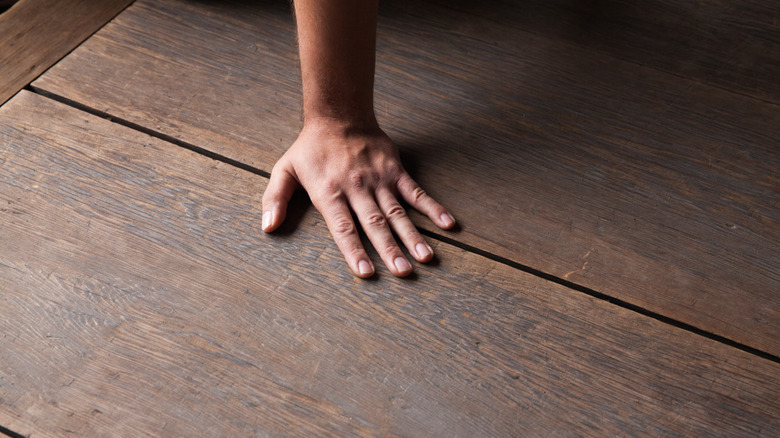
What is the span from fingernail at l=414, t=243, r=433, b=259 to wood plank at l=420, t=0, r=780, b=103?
432mm

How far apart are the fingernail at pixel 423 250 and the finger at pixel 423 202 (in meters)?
0.04

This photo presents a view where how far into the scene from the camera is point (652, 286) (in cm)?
73

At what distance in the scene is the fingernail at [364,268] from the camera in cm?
72

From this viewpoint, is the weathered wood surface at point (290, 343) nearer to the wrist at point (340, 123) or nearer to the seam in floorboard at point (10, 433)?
the seam in floorboard at point (10, 433)

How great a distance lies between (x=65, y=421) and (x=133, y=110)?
44cm

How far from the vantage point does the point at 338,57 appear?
769mm

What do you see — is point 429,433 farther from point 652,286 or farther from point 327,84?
point 327,84

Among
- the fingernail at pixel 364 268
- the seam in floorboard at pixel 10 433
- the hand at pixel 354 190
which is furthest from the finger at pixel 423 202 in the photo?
the seam in floorboard at pixel 10 433

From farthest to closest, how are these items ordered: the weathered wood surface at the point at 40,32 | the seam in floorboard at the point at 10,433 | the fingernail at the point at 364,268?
the weathered wood surface at the point at 40,32, the fingernail at the point at 364,268, the seam in floorboard at the point at 10,433

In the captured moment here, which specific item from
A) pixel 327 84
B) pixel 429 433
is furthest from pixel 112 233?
pixel 429 433

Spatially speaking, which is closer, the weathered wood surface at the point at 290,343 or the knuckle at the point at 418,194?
the weathered wood surface at the point at 290,343

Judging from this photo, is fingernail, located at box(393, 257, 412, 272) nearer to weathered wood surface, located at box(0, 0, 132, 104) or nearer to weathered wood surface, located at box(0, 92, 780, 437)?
weathered wood surface, located at box(0, 92, 780, 437)

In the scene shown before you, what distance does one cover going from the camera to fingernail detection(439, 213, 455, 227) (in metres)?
0.77

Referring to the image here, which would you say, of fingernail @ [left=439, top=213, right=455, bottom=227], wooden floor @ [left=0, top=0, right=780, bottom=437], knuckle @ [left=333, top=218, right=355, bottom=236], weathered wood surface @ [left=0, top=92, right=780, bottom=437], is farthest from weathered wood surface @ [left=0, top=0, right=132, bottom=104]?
fingernail @ [left=439, top=213, right=455, bottom=227]
